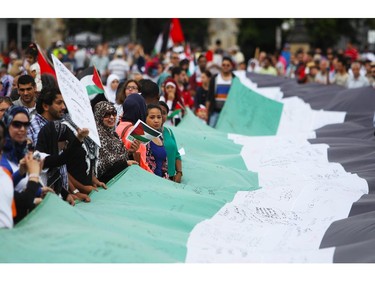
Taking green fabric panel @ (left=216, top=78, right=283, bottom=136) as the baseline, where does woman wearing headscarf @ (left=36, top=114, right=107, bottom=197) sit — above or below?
above

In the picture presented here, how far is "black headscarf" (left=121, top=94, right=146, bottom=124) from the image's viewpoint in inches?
439

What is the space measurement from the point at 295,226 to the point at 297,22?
4121 centimetres

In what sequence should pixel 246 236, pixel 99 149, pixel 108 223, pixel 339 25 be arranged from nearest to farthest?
pixel 108 223 < pixel 246 236 < pixel 99 149 < pixel 339 25

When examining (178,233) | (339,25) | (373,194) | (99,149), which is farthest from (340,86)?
(339,25)

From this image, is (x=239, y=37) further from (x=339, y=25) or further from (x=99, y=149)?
(x=99, y=149)

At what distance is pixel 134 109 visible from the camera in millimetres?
11133

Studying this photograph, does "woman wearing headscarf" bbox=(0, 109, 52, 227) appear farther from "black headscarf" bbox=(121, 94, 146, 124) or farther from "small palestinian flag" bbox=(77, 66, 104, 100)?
"small palestinian flag" bbox=(77, 66, 104, 100)

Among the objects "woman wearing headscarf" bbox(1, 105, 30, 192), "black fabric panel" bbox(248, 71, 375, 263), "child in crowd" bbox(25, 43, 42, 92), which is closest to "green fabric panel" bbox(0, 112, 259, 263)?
"woman wearing headscarf" bbox(1, 105, 30, 192)

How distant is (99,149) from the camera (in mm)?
10008

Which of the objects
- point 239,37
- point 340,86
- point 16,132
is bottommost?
point 239,37

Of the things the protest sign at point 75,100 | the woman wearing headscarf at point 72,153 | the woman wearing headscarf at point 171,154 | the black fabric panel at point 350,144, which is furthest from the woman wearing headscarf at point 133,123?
the black fabric panel at point 350,144

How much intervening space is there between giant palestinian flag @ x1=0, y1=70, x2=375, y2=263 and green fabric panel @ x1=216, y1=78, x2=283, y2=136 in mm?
1765

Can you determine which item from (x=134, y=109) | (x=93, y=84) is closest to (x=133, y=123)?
(x=134, y=109)

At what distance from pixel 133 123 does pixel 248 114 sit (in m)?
7.38
